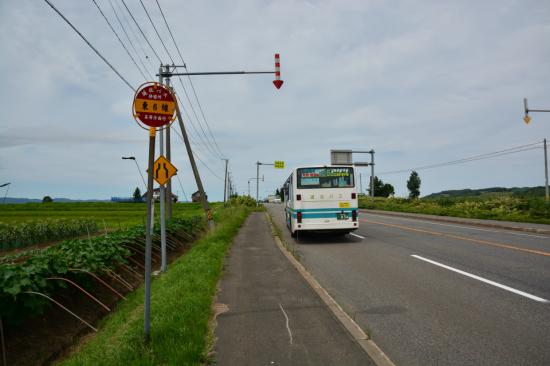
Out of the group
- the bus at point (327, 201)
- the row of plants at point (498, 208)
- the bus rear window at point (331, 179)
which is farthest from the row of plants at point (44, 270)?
the row of plants at point (498, 208)

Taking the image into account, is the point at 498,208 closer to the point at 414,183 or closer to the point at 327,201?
the point at 327,201

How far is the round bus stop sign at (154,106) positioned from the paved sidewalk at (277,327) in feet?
8.36

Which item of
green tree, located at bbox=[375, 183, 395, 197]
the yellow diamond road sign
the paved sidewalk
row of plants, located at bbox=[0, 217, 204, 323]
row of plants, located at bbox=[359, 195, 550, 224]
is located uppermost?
green tree, located at bbox=[375, 183, 395, 197]

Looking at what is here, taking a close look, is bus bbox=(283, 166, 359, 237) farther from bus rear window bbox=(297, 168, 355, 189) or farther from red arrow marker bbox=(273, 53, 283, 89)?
red arrow marker bbox=(273, 53, 283, 89)

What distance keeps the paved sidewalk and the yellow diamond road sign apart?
2.81 metres

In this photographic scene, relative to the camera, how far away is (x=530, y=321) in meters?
A: 4.76

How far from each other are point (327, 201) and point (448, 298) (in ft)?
26.9

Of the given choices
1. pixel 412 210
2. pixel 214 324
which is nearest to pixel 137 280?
pixel 214 324

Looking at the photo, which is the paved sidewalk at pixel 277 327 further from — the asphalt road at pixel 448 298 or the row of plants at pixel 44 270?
the row of plants at pixel 44 270

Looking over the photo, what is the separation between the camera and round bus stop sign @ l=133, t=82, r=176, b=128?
423 centimetres

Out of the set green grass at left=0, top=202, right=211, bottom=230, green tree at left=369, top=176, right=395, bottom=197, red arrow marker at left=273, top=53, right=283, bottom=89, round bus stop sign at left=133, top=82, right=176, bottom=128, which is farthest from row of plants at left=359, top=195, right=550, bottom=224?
green tree at left=369, top=176, right=395, bottom=197

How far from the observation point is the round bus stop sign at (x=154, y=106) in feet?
13.9

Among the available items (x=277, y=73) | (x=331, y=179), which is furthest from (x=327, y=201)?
(x=277, y=73)

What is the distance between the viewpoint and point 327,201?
1407cm
